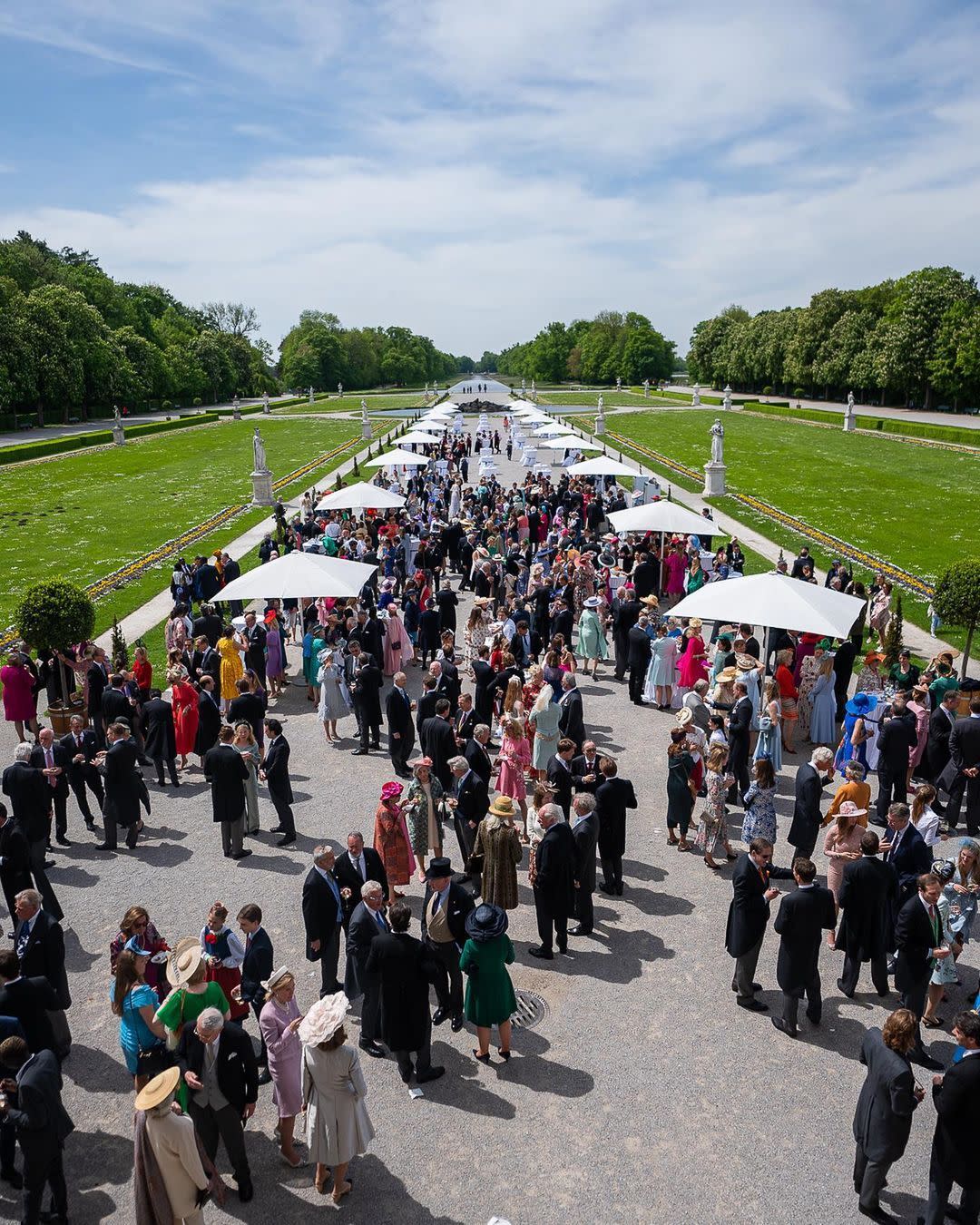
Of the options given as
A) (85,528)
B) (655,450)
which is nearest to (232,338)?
(655,450)

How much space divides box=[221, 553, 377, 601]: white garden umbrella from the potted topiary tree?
2.20 metres

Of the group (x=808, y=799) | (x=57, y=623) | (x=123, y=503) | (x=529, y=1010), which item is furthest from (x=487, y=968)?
(x=123, y=503)

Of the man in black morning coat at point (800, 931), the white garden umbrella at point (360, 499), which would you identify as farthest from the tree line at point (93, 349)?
the man in black morning coat at point (800, 931)

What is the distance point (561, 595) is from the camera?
16.0 metres

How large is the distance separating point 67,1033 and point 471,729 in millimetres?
5149

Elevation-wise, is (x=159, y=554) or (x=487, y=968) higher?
(x=487, y=968)

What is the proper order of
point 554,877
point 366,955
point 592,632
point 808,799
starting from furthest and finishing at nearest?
1. point 592,632
2. point 808,799
3. point 554,877
4. point 366,955

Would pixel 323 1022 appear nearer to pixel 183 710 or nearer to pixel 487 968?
pixel 487 968

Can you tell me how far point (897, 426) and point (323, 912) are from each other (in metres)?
58.1

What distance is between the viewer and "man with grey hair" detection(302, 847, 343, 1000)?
7.00m

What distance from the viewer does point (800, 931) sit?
6.54m

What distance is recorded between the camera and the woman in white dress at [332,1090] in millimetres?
5203

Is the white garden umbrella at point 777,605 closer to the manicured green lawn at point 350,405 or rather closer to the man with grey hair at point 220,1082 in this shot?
the man with grey hair at point 220,1082

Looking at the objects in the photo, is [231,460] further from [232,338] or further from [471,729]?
[232,338]
